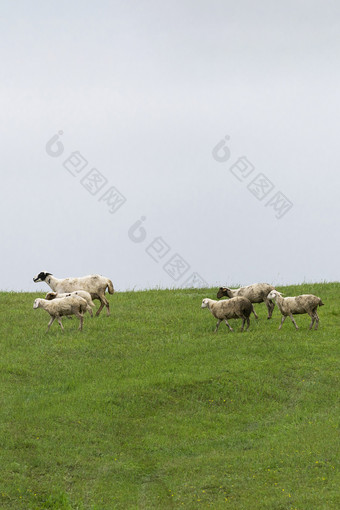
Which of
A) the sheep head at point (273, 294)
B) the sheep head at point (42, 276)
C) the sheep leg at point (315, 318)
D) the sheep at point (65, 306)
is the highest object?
the sheep head at point (42, 276)

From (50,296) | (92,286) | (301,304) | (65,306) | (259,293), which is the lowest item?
(301,304)

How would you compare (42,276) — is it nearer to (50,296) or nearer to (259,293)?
(50,296)

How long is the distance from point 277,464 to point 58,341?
1238cm

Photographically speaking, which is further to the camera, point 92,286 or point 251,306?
point 92,286

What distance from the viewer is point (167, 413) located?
22078 millimetres

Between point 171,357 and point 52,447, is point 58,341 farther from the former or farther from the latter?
point 52,447

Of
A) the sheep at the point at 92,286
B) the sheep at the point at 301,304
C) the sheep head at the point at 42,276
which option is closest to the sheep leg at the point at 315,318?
the sheep at the point at 301,304

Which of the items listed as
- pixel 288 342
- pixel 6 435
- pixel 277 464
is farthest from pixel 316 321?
pixel 6 435

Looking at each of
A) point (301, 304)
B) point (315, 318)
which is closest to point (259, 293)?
point (301, 304)

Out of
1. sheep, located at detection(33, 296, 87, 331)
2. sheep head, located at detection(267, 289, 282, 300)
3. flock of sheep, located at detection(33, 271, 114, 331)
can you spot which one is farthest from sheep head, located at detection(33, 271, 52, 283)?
sheep head, located at detection(267, 289, 282, 300)

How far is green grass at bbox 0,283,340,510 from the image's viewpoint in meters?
17.1

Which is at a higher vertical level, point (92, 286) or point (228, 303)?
point (92, 286)

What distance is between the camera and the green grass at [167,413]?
56.1ft

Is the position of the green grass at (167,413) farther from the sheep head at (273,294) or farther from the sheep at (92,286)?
the sheep head at (273,294)
